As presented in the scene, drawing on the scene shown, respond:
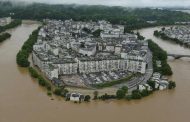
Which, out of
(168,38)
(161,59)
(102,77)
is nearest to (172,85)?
(102,77)

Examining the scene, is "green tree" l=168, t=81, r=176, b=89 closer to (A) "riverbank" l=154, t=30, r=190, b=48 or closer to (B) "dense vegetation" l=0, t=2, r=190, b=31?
(A) "riverbank" l=154, t=30, r=190, b=48

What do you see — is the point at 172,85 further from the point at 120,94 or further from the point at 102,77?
the point at 102,77

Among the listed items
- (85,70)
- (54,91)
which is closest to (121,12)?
(85,70)

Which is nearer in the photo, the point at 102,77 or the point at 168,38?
the point at 102,77

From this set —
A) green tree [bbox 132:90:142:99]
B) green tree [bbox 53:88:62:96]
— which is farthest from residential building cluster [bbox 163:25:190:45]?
green tree [bbox 53:88:62:96]

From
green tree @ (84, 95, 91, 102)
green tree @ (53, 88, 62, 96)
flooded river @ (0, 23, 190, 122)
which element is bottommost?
flooded river @ (0, 23, 190, 122)

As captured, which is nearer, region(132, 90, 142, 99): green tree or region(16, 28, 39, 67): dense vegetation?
region(132, 90, 142, 99): green tree

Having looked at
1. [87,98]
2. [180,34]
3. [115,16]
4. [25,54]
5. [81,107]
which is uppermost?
[115,16]

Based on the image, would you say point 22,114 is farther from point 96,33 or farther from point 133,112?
point 96,33

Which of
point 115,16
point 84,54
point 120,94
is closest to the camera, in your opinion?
point 120,94
